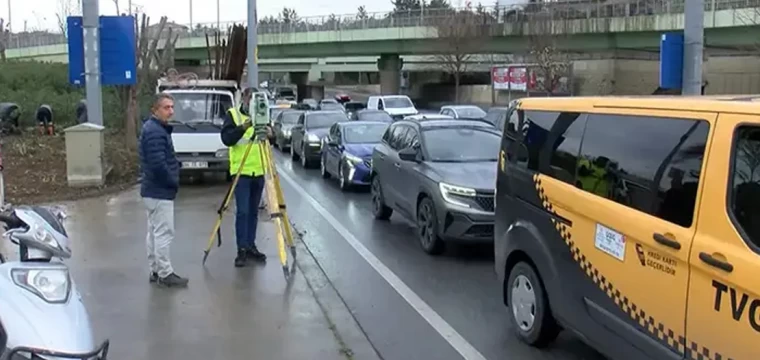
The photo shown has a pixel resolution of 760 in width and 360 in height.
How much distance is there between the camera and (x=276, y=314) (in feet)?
22.4

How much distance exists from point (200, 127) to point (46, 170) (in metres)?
2.94

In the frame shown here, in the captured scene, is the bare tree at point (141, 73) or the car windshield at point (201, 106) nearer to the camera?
the car windshield at point (201, 106)

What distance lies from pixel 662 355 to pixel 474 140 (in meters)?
6.80

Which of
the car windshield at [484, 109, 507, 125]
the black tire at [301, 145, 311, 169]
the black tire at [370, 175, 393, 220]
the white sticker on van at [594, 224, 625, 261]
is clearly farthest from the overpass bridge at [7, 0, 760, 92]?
the white sticker on van at [594, 224, 625, 261]

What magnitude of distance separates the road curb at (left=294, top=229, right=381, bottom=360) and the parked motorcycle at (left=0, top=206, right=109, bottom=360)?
8.10 feet

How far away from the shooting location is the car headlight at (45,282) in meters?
3.69

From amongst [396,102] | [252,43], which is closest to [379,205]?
[252,43]

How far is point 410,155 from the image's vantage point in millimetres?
10508

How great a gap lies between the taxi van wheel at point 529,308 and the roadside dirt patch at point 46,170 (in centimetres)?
889

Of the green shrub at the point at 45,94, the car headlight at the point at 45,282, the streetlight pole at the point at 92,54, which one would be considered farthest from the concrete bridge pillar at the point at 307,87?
the car headlight at the point at 45,282

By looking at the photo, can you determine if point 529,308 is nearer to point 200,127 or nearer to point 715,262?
point 715,262

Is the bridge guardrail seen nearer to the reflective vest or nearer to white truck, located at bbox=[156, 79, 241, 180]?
white truck, located at bbox=[156, 79, 241, 180]

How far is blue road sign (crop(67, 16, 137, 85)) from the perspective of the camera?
46.4 ft

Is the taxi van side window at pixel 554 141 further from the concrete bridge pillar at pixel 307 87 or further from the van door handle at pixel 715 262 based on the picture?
the concrete bridge pillar at pixel 307 87
